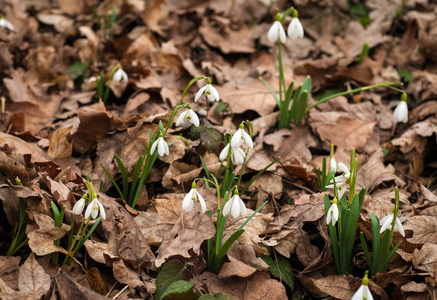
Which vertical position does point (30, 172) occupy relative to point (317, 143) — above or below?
above

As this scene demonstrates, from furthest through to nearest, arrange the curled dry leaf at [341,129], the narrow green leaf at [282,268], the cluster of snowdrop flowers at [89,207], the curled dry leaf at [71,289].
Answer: the curled dry leaf at [341,129], the narrow green leaf at [282,268], the cluster of snowdrop flowers at [89,207], the curled dry leaf at [71,289]

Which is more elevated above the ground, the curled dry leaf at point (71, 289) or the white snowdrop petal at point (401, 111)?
the white snowdrop petal at point (401, 111)

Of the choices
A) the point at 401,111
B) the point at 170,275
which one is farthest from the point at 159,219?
the point at 401,111

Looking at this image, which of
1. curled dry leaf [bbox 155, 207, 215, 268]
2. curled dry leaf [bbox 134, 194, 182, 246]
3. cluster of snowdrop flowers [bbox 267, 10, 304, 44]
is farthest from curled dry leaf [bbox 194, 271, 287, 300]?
cluster of snowdrop flowers [bbox 267, 10, 304, 44]

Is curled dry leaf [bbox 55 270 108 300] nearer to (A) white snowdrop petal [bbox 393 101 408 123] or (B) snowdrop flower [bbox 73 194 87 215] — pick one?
(B) snowdrop flower [bbox 73 194 87 215]

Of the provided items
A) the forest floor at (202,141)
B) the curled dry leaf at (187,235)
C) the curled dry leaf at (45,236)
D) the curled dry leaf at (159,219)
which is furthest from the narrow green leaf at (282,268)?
the curled dry leaf at (45,236)

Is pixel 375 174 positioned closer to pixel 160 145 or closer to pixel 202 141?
pixel 202 141

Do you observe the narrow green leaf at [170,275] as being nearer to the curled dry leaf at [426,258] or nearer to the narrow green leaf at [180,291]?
the narrow green leaf at [180,291]

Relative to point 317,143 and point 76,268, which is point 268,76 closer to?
point 317,143

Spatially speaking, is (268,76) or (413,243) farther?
(268,76)

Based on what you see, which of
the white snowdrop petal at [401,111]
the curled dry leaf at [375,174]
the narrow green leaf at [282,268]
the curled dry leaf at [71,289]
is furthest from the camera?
the curled dry leaf at [375,174]

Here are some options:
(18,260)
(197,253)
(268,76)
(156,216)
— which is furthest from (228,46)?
(18,260)
